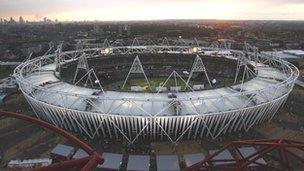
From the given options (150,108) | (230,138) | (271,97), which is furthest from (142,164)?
(271,97)

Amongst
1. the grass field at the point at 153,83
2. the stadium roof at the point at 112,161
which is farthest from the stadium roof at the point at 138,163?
the grass field at the point at 153,83

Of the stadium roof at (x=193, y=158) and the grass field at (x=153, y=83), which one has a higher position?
the stadium roof at (x=193, y=158)

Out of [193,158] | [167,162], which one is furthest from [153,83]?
[167,162]

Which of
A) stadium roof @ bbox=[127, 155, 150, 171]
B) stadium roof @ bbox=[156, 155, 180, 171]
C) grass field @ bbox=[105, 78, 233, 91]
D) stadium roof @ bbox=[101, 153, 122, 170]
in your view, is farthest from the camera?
grass field @ bbox=[105, 78, 233, 91]

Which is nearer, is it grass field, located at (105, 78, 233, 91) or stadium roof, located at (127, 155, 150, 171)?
stadium roof, located at (127, 155, 150, 171)

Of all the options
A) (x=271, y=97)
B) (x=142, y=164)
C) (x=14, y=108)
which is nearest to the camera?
(x=142, y=164)

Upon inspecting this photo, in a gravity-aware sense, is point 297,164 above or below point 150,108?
below

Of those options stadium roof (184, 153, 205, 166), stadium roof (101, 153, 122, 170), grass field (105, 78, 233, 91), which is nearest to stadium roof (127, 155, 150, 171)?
stadium roof (101, 153, 122, 170)

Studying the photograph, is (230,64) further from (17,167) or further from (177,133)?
(17,167)

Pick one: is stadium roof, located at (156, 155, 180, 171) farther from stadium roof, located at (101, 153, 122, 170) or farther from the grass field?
the grass field

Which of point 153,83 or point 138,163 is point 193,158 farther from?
point 153,83

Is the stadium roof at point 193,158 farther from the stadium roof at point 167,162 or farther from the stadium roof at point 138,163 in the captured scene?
the stadium roof at point 138,163
